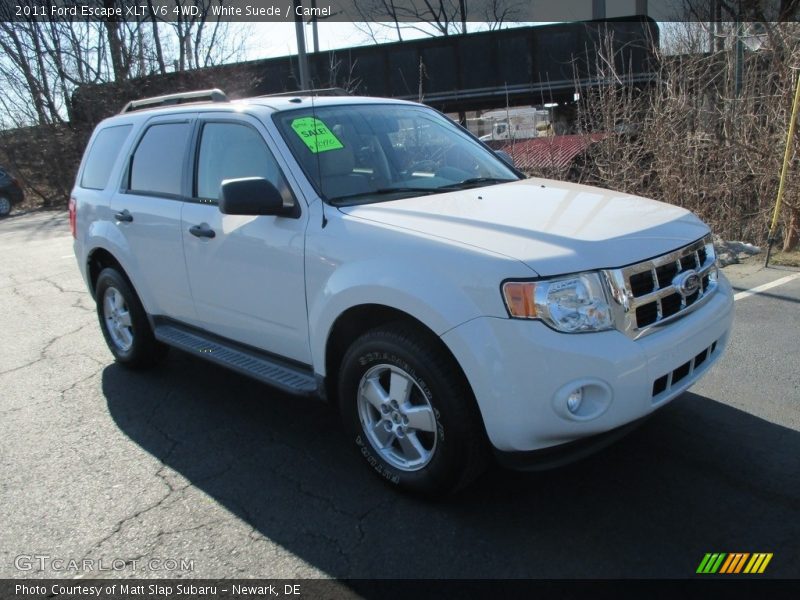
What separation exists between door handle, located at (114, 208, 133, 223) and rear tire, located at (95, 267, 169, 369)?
1.59 feet

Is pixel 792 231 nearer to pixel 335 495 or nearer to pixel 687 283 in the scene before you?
pixel 687 283

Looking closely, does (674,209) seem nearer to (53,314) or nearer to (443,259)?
(443,259)

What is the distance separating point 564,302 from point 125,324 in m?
3.78

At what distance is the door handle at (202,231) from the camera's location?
13.3 feet

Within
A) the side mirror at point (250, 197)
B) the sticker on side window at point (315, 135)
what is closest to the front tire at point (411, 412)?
the side mirror at point (250, 197)

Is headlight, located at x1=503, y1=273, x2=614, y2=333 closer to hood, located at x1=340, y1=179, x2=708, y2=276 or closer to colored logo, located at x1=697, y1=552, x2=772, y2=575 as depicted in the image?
hood, located at x1=340, y1=179, x2=708, y2=276

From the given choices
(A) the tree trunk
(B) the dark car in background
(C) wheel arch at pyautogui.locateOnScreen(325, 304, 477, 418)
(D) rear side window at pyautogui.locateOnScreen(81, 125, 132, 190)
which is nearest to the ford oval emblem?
(C) wheel arch at pyautogui.locateOnScreen(325, 304, 477, 418)

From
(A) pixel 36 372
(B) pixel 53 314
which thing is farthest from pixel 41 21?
(A) pixel 36 372

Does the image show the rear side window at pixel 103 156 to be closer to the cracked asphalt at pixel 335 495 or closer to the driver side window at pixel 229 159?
the driver side window at pixel 229 159

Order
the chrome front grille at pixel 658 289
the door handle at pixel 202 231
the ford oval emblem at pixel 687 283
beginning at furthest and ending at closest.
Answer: the door handle at pixel 202 231, the ford oval emblem at pixel 687 283, the chrome front grille at pixel 658 289

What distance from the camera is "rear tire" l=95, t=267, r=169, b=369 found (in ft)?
16.7

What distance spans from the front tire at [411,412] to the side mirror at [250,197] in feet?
2.78

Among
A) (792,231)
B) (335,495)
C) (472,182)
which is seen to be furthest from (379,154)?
(792,231)

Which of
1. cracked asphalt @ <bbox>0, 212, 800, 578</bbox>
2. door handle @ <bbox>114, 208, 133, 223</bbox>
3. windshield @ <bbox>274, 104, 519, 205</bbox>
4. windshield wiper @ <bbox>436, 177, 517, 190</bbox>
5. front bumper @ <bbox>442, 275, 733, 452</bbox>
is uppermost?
windshield @ <bbox>274, 104, 519, 205</bbox>
